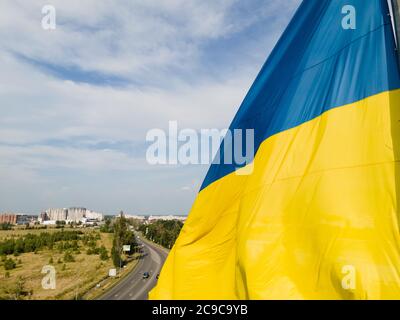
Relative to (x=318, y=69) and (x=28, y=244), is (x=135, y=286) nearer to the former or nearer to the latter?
(x=318, y=69)

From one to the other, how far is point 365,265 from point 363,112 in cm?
148

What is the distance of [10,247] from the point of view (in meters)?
99.8

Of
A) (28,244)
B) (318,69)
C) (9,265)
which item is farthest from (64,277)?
(318,69)

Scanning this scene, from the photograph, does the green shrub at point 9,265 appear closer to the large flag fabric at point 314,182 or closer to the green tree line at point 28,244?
the green tree line at point 28,244

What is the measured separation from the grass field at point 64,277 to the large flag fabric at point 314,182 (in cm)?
3877

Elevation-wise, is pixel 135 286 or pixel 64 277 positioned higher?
pixel 135 286

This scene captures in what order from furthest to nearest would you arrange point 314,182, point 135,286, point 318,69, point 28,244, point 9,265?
point 28,244 → point 9,265 → point 135,286 → point 318,69 → point 314,182

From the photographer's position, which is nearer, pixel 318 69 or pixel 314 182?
pixel 314 182

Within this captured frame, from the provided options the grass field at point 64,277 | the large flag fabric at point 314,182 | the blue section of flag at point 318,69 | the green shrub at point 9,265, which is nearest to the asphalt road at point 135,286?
the grass field at point 64,277

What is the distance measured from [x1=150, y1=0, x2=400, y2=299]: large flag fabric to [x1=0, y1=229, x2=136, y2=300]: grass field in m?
38.8

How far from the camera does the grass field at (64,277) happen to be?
44438mm

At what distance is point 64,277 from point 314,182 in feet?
213

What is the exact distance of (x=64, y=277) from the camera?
59.8 m
